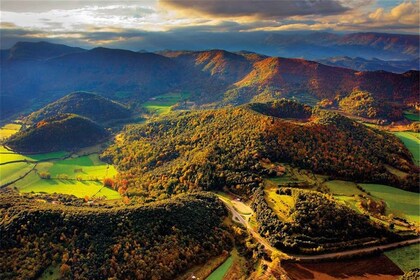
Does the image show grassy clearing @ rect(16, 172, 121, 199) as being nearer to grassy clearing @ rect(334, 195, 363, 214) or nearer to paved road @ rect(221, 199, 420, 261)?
paved road @ rect(221, 199, 420, 261)

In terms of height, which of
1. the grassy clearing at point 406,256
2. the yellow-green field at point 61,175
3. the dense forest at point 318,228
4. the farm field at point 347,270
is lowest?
the yellow-green field at point 61,175

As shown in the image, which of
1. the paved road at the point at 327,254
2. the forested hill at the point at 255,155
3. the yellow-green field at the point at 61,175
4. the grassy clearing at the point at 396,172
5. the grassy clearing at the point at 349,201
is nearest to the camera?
the paved road at the point at 327,254

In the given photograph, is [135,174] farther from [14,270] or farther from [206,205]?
[14,270]

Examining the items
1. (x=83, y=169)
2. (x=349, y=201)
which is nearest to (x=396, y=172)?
(x=349, y=201)

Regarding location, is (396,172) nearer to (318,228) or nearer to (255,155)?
(255,155)

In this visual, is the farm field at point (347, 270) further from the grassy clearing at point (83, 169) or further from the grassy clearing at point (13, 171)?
the grassy clearing at point (13, 171)

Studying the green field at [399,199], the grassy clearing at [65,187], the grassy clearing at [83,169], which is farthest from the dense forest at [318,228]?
the grassy clearing at [83,169]

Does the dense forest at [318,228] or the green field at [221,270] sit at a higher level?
the dense forest at [318,228]

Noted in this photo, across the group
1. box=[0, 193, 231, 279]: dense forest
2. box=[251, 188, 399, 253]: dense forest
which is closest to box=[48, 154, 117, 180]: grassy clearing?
box=[0, 193, 231, 279]: dense forest
